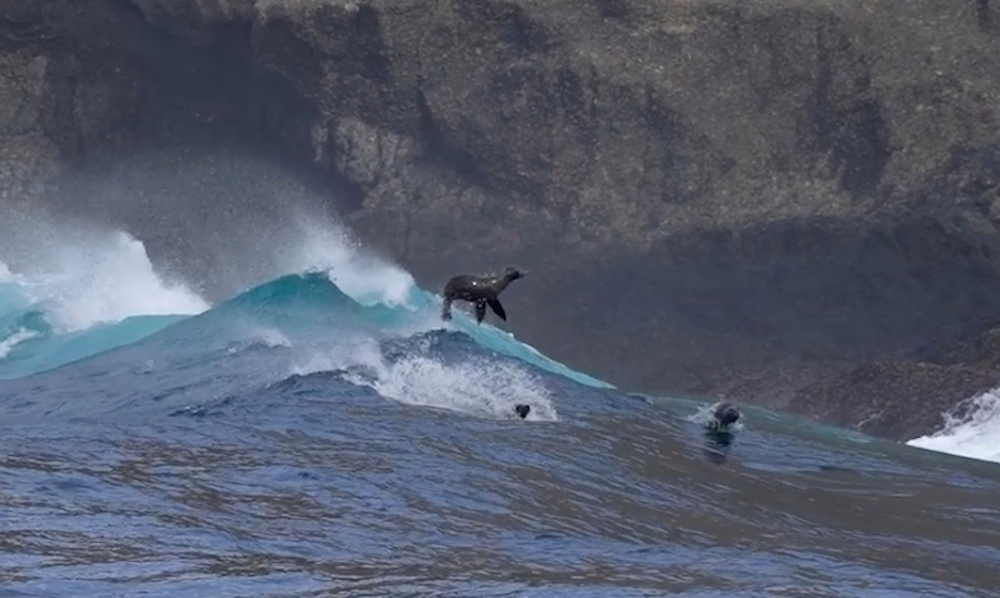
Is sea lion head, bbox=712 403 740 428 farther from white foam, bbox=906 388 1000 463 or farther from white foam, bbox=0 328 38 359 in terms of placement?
white foam, bbox=0 328 38 359

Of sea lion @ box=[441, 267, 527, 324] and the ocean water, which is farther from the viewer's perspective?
sea lion @ box=[441, 267, 527, 324]

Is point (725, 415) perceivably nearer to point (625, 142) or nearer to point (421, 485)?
point (421, 485)

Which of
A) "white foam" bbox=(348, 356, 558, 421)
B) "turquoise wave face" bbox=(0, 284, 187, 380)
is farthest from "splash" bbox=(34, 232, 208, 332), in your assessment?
"white foam" bbox=(348, 356, 558, 421)

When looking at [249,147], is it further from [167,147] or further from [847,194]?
[847,194]

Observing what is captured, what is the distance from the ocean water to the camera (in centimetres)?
1071

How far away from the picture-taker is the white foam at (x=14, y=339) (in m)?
26.2

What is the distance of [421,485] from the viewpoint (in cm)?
1338

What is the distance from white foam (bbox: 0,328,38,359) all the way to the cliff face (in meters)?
6.90

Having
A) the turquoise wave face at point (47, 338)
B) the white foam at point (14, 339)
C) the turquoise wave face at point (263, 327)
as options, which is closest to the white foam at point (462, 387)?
the turquoise wave face at point (263, 327)

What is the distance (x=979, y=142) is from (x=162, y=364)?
1452 cm

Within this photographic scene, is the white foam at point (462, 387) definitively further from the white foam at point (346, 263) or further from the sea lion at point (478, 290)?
the white foam at point (346, 263)

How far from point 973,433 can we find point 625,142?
11313 mm

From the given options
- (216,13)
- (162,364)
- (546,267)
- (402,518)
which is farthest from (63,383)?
(216,13)

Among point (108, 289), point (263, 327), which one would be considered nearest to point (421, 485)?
point (263, 327)
